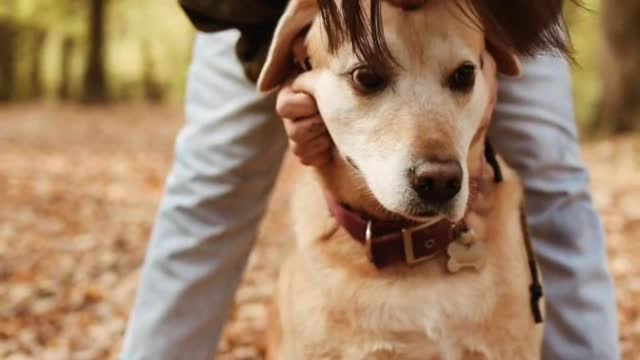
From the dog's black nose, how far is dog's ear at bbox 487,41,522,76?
0.38 metres

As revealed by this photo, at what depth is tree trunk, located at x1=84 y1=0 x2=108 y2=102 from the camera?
18703mm

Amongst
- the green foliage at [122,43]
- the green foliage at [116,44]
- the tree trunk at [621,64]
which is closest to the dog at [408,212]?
the tree trunk at [621,64]

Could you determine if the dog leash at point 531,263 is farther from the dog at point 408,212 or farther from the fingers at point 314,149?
the fingers at point 314,149

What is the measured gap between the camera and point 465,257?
217 centimetres

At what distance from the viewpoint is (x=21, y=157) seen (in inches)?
401

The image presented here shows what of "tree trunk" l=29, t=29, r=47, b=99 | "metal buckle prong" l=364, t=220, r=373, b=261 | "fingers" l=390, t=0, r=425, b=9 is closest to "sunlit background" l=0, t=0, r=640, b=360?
"fingers" l=390, t=0, r=425, b=9

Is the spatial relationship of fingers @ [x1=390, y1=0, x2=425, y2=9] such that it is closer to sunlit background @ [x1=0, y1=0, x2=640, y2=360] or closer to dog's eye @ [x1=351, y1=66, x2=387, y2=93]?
dog's eye @ [x1=351, y1=66, x2=387, y2=93]

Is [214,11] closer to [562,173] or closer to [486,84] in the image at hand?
[486,84]

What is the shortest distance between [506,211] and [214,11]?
811 mm

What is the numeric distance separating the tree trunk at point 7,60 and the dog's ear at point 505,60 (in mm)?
19798

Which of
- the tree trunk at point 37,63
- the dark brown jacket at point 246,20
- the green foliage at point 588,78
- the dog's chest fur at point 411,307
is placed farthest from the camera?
the tree trunk at point 37,63

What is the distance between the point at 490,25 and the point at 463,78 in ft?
0.39

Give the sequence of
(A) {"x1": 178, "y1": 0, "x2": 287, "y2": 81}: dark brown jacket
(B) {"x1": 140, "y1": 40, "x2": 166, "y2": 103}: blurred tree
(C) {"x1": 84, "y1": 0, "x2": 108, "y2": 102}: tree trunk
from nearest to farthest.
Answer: (A) {"x1": 178, "y1": 0, "x2": 287, "y2": 81}: dark brown jacket
(C) {"x1": 84, "y1": 0, "x2": 108, "y2": 102}: tree trunk
(B) {"x1": 140, "y1": 40, "x2": 166, "y2": 103}: blurred tree

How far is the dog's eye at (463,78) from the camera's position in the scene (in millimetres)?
2041
